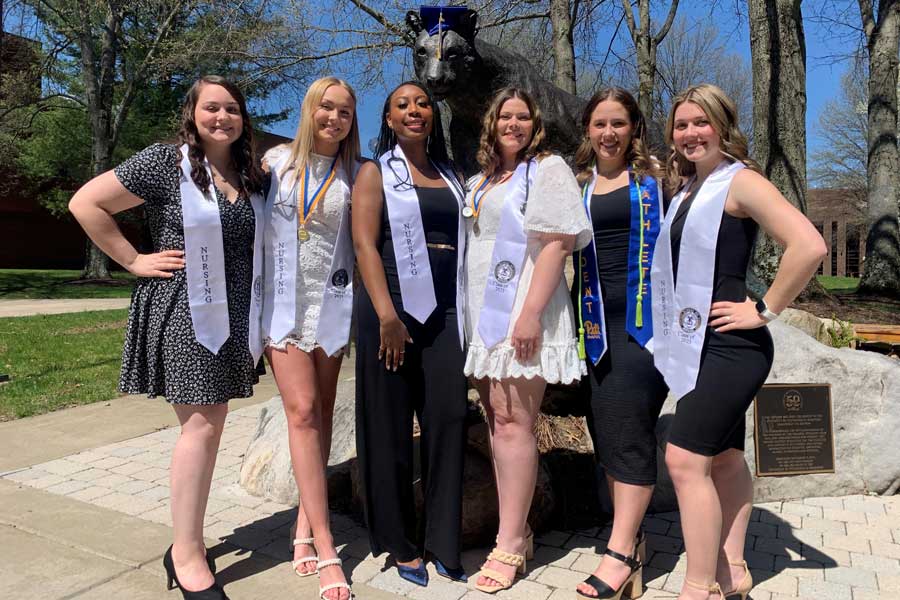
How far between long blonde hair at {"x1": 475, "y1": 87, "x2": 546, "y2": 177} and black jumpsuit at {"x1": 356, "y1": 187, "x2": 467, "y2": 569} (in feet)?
0.70

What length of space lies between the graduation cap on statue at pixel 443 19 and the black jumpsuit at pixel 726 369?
2.00 m

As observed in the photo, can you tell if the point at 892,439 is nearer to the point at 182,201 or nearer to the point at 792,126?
the point at 182,201

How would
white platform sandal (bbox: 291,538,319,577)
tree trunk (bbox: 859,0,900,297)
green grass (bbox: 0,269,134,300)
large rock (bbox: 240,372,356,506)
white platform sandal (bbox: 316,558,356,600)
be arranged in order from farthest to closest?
green grass (bbox: 0,269,134,300), tree trunk (bbox: 859,0,900,297), large rock (bbox: 240,372,356,506), white platform sandal (bbox: 291,538,319,577), white platform sandal (bbox: 316,558,356,600)

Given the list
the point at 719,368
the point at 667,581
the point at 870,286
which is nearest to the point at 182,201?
the point at 719,368

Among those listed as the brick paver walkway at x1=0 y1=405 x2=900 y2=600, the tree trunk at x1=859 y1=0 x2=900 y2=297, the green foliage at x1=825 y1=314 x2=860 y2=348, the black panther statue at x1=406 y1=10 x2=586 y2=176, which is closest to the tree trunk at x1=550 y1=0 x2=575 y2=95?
the tree trunk at x1=859 y1=0 x2=900 y2=297

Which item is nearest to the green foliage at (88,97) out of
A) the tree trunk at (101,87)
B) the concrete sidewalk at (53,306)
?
the tree trunk at (101,87)

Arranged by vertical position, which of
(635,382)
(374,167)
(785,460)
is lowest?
(785,460)

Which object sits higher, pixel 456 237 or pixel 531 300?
pixel 456 237

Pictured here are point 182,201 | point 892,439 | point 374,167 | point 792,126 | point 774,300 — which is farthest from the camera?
→ point 792,126

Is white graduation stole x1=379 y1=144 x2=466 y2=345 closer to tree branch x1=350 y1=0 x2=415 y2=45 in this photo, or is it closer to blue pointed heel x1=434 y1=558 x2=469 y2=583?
blue pointed heel x1=434 y1=558 x2=469 y2=583

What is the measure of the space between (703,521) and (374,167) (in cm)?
180

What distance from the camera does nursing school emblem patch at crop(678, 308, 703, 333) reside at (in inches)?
95.2

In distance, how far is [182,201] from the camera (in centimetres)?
260

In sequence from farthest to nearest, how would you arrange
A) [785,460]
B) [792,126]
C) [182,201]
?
[792,126], [785,460], [182,201]
